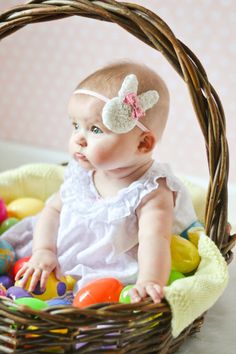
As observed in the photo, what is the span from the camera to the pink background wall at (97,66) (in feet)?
6.74

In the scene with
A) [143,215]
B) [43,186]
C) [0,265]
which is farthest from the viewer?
[43,186]

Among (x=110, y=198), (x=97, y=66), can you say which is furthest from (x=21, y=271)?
(x=97, y=66)

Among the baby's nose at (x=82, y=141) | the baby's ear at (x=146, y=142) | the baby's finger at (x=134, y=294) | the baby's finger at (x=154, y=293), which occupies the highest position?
the baby's ear at (x=146, y=142)

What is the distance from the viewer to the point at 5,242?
1.54 metres

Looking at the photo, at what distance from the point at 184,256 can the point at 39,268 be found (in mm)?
314

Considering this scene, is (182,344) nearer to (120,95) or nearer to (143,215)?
(143,215)

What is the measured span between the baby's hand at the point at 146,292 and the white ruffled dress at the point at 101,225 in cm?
17

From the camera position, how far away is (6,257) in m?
1.48

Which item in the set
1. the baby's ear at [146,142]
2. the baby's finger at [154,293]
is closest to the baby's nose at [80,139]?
the baby's ear at [146,142]

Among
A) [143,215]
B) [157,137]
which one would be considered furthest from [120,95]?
[143,215]

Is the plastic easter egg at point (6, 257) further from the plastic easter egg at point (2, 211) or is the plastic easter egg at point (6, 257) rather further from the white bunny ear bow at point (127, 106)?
the white bunny ear bow at point (127, 106)

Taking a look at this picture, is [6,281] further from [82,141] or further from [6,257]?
[82,141]

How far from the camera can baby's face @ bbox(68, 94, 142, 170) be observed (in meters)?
1.32

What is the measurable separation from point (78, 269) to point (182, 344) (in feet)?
0.90
